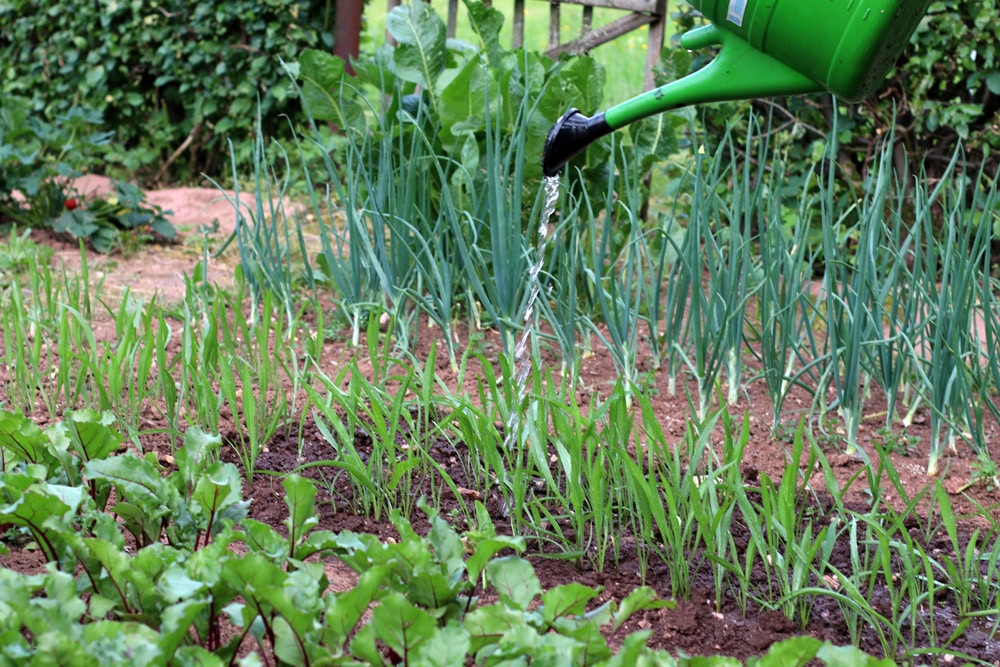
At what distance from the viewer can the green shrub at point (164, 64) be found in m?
5.55

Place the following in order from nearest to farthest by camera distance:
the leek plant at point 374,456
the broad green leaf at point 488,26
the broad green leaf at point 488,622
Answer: the broad green leaf at point 488,622 < the leek plant at point 374,456 < the broad green leaf at point 488,26

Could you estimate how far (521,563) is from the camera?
122 centimetres

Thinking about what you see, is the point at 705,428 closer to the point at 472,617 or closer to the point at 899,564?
the point at 899,564

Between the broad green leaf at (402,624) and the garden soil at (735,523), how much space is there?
289 mm

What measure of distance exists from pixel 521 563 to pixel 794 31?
2.74ft

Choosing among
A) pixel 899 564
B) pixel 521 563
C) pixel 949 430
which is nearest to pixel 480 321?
pixel 949 430

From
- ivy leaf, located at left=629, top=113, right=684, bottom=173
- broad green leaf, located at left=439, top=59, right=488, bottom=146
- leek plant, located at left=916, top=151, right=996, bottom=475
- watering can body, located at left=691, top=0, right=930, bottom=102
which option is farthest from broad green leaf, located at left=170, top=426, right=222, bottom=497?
ivy leaf, located at left=629, top=113, right=684, bottom=173

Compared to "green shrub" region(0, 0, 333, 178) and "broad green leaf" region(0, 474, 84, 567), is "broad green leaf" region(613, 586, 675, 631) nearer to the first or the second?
"broad green leaf" region(0, 474, 84, 567)

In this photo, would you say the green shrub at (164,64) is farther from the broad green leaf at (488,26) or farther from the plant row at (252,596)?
the plant row at (252,596)

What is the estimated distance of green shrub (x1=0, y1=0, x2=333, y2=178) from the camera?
219 inches

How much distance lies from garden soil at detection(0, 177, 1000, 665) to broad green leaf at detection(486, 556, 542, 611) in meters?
0.12

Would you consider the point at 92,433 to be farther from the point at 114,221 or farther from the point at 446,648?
the point at 114,221

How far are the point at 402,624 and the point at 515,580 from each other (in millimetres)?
184

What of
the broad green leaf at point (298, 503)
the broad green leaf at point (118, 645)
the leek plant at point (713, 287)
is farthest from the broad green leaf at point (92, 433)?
the leek plant at point (713, 287)
